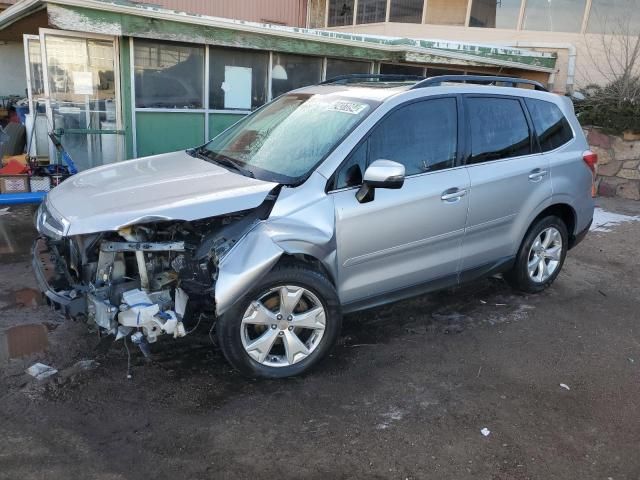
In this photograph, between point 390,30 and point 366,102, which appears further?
point 390,30

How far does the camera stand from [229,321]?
319cm

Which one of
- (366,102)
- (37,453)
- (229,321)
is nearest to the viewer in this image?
(37,453)

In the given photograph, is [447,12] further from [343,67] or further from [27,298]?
[27,298]

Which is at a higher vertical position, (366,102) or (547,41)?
(547,41)

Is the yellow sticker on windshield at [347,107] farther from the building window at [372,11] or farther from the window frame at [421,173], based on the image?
the building window at [372,11]

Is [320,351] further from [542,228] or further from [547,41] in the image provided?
[547,41]

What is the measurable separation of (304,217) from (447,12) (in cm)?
1257

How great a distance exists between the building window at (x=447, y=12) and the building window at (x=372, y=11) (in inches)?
53.8

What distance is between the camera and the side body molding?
3.12 meters

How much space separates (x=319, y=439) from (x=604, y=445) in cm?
155

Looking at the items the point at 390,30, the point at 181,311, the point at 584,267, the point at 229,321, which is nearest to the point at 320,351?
the point at 229,321

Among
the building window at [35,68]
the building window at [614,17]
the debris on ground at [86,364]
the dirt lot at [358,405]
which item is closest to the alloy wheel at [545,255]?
the dirt lot at [358,405]

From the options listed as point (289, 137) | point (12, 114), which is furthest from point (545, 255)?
point (12, 114)

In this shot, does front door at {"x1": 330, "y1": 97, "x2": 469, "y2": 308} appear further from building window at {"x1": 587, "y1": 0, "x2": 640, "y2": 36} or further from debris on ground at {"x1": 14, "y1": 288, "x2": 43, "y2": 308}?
building window at {"x1": 587, "y1": 0, "x2": 640, "y2": 36}
